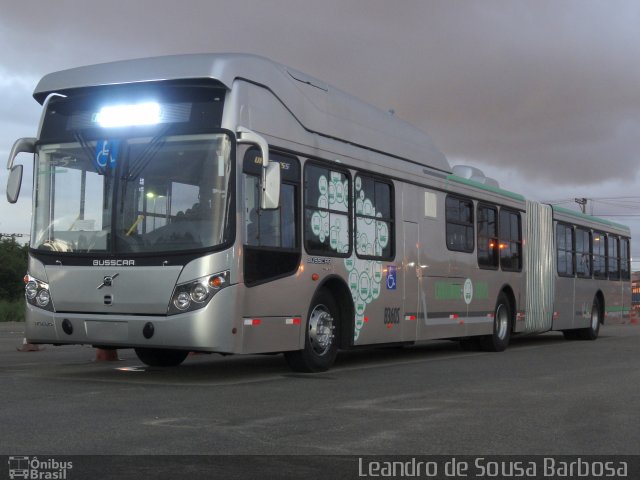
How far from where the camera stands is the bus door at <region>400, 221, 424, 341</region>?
45.3 feet

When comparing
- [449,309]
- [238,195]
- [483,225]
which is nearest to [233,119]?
[238,195]

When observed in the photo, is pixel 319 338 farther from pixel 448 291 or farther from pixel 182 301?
pixel 448 291

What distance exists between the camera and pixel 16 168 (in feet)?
35.7

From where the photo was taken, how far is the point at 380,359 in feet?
48.8

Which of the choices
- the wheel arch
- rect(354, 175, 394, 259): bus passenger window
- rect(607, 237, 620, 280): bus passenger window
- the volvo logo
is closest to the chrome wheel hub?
the wheel arch

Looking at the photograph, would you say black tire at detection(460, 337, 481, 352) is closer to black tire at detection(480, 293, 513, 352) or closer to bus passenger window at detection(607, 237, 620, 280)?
black tire at detection(480, 293, 513, 352)

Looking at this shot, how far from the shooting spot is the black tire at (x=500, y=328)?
17.1 m

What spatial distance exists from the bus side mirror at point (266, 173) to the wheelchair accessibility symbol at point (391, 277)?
3.77m

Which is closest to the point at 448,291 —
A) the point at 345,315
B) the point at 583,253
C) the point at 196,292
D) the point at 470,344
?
the point at 470,344

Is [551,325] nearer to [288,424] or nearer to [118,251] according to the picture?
[118,251]

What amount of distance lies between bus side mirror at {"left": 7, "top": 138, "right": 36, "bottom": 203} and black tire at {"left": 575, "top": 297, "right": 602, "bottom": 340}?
15.3 metres

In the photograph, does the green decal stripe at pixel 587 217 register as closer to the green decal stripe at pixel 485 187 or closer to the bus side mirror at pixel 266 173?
the green decal stripe at pixel 485 187

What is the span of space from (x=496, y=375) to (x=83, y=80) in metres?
6.27

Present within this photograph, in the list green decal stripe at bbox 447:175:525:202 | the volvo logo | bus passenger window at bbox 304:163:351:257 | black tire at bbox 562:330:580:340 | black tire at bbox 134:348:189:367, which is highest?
green decal stripe at bbox 447:175:525:202
